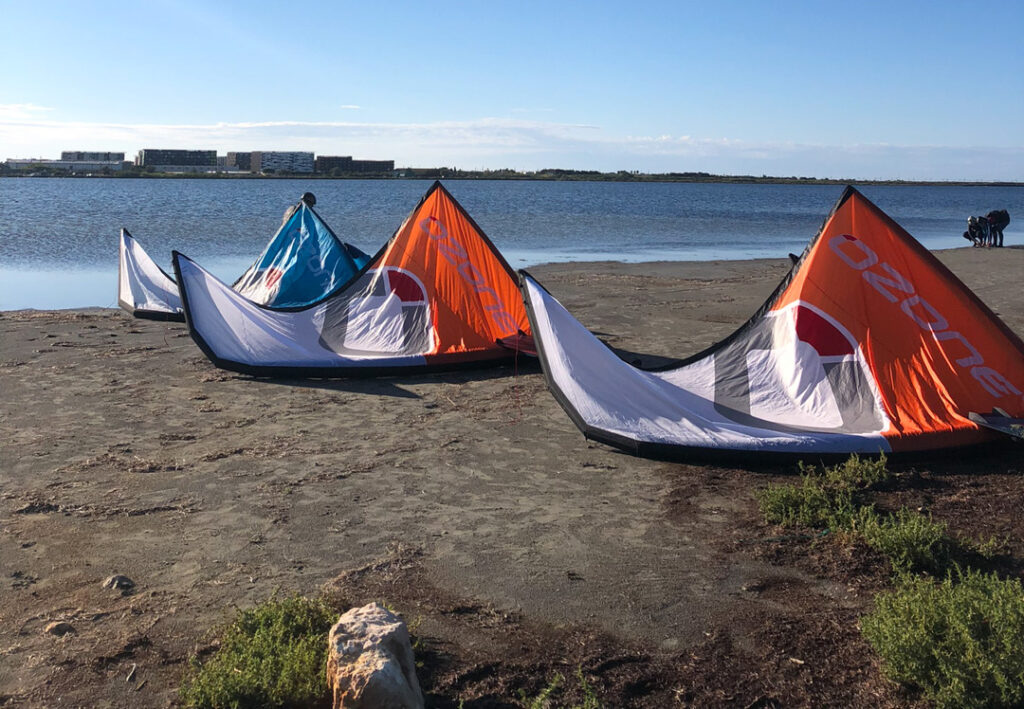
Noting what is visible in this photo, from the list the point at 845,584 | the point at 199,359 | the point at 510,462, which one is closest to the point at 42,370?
the point at 199,359

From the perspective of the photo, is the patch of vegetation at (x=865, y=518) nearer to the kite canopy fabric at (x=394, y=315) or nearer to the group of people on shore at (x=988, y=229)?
Answer: the kite canopy fabric at (x=394, y=315)

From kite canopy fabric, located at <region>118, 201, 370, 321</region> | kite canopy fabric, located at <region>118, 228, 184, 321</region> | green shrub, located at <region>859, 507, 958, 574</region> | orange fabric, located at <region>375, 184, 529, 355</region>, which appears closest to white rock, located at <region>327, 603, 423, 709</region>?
green shrub, located at <region>859, 507, 958, 574</region>

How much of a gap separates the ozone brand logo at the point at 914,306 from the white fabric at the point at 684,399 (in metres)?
0.84

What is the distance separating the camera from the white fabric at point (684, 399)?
745cm

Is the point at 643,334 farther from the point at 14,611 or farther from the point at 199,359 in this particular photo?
the point at 14,611

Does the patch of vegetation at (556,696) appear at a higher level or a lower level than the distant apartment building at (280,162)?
lower

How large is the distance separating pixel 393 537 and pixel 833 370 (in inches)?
162

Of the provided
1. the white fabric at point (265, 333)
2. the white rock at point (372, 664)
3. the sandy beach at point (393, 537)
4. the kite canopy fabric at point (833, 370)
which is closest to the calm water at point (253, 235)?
the white fabric at point (265, 333)

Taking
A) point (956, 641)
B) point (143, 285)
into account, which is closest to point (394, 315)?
point (143, 285)

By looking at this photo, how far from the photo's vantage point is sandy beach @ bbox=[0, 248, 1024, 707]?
4.52 metres

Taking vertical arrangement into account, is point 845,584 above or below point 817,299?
below

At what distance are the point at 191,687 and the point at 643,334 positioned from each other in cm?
1025

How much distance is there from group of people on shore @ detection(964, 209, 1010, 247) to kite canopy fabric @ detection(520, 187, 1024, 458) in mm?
26704

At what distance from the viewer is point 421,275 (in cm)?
1168
